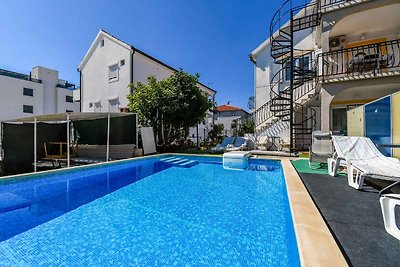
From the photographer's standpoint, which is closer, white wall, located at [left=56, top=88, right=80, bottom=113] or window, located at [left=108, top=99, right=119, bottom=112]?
window, located at [left=108, top=99, right=119, bottom=112]

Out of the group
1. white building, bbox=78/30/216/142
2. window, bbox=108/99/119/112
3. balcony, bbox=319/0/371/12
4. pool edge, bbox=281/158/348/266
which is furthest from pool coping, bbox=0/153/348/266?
window, bbox=108/99/119/112

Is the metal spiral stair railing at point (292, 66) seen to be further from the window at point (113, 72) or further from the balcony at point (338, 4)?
the window at point (113, 72)

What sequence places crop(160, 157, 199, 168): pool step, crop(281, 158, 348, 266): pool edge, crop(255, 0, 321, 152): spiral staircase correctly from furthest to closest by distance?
crop(255, 0, 321, 152): spiral staircase < crop(160, 157, 199, 168): pool step < crop(281, 158, 348, 266): pool edge

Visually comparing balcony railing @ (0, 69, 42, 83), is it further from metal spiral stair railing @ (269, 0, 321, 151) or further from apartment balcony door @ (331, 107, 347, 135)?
apartment balcony door @ (331, 107, 347, 135)

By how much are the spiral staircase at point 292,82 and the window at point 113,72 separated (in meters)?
12.1

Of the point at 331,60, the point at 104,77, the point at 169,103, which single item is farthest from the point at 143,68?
the point at 331,60

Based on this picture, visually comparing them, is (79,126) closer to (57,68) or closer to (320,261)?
(320,261)

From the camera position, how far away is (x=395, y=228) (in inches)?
89.0

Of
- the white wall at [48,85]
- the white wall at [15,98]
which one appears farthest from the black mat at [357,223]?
the white wall at [48,85]

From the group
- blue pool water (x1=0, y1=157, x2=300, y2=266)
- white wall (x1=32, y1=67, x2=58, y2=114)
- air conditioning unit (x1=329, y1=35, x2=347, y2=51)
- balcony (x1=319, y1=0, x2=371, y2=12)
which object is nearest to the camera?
blue pool water (x1=0, y1=157, x2=300, y2=266)

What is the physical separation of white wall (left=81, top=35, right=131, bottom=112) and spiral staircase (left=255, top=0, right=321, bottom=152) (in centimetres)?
1095

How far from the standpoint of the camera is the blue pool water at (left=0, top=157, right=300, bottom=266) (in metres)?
2.54

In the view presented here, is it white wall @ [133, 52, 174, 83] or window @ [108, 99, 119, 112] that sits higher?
white wall @ [133, 52, 174, 83]

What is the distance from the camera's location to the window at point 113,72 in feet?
55.8
